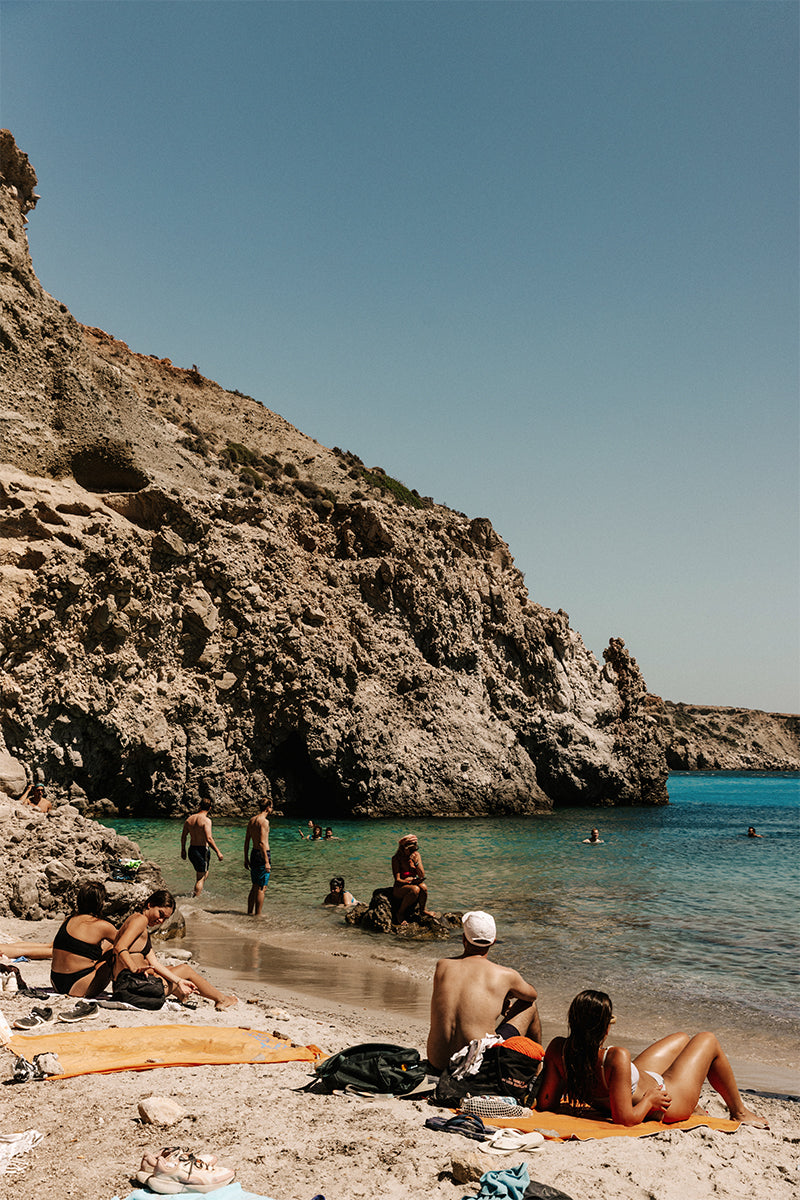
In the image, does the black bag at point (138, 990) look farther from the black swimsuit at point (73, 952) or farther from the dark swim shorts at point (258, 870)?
the dark swim shorts at point (258, 870)

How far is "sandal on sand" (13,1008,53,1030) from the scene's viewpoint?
557 centimetres

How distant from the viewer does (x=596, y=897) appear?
49.1 feet

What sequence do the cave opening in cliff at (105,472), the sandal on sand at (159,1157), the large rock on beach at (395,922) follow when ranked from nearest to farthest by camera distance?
the sandal on sand at (159,1157) < the large rock on beach at (395,922) < the cave opening in cliff at (105,472)

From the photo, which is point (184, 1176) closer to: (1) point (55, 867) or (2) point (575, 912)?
(1) point (55, 867)

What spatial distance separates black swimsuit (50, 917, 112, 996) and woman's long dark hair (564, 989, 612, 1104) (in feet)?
13.7

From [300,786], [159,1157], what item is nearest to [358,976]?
[159,1157]

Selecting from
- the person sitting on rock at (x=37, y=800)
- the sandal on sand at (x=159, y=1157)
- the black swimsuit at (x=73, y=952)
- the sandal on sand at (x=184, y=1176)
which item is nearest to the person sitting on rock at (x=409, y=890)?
the black swimsuit at (x=73, y=952)

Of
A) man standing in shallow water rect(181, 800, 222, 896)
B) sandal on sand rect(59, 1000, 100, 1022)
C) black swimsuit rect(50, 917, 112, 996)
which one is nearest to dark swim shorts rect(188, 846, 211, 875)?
man standing in shallow water rect(181, 800, 222, 896)

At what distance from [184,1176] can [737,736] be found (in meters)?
130

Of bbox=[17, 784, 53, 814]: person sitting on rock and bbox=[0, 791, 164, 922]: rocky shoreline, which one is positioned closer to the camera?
bbox=[0, 791, 164, 922]: rocky shoreline

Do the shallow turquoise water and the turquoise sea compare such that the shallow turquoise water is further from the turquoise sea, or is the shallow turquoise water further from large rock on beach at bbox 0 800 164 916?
large rock on beach at bbox 0 800 164 916

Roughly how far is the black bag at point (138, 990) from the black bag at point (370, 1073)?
2.07 meters

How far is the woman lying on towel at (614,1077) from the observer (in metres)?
4.27

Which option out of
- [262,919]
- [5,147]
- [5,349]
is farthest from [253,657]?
[5,147]
